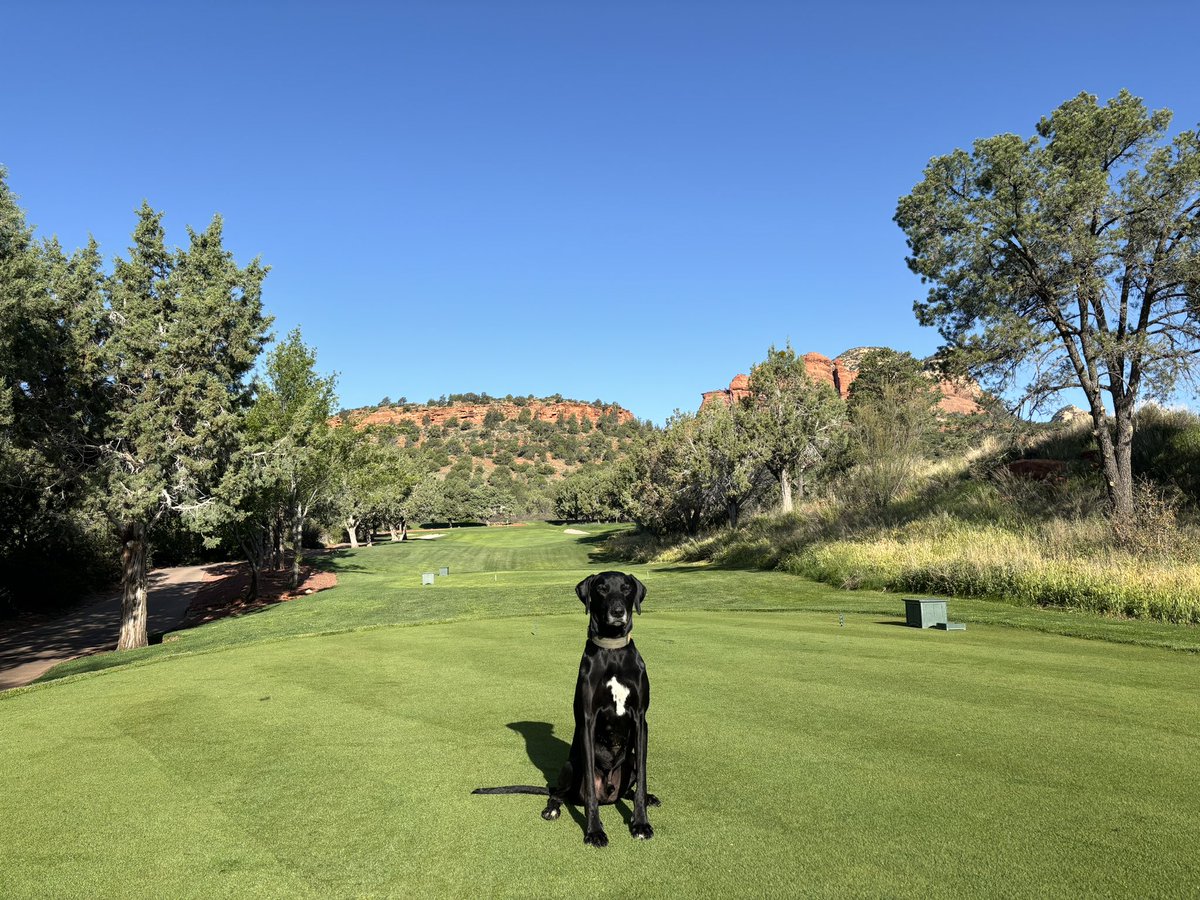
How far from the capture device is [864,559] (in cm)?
2017

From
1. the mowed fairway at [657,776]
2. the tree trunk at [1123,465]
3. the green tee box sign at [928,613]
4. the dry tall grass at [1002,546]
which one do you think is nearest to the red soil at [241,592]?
the mowed fairway at [657,776]

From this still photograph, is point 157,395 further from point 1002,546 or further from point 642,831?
point 1002,546

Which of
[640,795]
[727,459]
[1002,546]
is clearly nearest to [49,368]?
[640,795]

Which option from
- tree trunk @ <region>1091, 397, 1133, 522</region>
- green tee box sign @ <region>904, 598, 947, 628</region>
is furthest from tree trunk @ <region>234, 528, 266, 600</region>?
tree trunk @ <region>1091, 397, 1133, 522</region>

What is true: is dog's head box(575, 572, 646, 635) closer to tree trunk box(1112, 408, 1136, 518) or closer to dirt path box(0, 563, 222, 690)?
dirt path box(0, 563, 222, 690)

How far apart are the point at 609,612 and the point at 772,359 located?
38543mm

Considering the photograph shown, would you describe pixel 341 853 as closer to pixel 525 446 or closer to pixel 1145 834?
pixel 1145 834

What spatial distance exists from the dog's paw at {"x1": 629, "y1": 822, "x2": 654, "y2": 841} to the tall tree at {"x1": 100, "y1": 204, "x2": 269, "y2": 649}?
16174 millimetres

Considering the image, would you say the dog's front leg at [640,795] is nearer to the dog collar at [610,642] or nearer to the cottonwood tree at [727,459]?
the dog collar at [610,642]

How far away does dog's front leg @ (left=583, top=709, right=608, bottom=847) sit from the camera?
3.59m

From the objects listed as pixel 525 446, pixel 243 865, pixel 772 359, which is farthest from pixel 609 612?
pixel 525 446

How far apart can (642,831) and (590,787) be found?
0.36 m

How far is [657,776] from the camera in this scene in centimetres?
448

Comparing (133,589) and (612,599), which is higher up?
(612,599)
